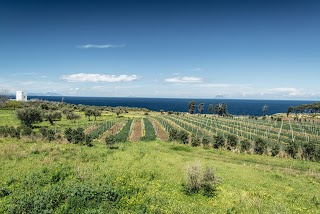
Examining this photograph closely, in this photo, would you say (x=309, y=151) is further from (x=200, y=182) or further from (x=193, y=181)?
(x=193, y=181)

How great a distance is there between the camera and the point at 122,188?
16203 millimetres

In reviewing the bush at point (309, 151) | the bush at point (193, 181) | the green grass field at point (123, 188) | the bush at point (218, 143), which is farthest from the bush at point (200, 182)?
the bush at point (218, 143)

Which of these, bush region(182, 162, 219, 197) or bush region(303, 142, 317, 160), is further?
bush region(303, 142, 317, 160)

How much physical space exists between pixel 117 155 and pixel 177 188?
1219cm

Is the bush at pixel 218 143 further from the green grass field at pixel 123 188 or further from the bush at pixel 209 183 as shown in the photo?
the bush at pixel 209 183

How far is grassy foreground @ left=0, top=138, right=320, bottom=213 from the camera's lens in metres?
14.1

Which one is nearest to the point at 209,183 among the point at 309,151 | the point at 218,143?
the point at 218,143

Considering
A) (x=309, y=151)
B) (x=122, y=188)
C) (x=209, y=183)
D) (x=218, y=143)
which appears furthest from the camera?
(x=218, y=143)

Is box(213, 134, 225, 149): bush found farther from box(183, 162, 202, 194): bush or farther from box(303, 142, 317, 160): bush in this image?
box(183, 162, 202, 194): bush

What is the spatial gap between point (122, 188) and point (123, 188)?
0.22ft

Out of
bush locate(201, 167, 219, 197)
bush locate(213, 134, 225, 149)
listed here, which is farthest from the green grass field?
bush locate(213, 134, 225, 149)

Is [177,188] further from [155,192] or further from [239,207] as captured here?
[239,207]

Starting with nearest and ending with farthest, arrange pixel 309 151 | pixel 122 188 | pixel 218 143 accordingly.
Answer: pixel 122 188
pixel 309 151
pixel 218 143

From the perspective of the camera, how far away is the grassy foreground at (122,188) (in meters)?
14.1
